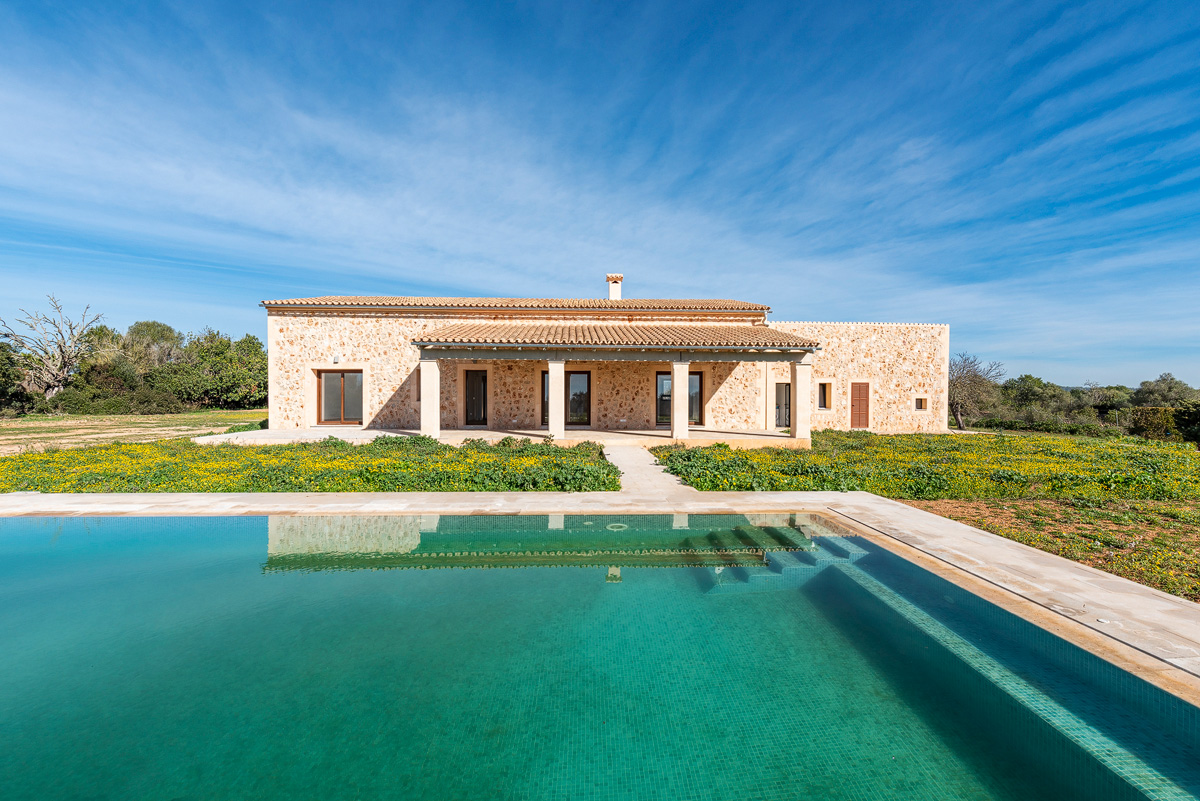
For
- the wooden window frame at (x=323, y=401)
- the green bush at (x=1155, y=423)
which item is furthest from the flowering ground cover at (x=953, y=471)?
the wooden window frame at (x=323, y=401)

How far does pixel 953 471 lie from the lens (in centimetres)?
891

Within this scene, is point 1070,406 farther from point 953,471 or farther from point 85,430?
point 85,430

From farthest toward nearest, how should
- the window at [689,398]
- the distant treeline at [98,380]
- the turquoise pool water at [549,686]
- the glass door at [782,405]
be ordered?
1. the distant treeline at [98,380]
2. the glass door at [782,405]
3. the window at [689,398]
4. the turquoise pool water at [549,686]

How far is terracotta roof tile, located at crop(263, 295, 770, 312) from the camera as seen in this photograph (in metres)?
16.3

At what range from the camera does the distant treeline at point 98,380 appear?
24297 mm

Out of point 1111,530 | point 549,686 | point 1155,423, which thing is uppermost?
point 1155,423

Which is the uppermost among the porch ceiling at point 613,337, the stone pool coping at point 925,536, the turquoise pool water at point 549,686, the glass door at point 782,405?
the porch ceiling at point 613,337

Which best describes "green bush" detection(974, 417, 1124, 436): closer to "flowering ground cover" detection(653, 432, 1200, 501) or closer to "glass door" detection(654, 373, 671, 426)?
"flowering ground cover" detection(653, 432, 1200, 501)

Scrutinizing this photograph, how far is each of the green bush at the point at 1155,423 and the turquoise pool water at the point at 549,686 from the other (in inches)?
780

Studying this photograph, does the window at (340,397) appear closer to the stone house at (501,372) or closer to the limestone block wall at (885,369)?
the stone house at (501,372)

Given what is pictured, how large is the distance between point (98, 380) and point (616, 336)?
29.8 metres

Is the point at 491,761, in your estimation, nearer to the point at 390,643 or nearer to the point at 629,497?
the point at 390,643

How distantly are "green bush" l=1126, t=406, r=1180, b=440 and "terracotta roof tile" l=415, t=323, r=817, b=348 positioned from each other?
1322 centimetres

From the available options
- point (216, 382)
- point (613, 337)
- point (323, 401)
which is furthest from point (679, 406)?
point (216, 382)
